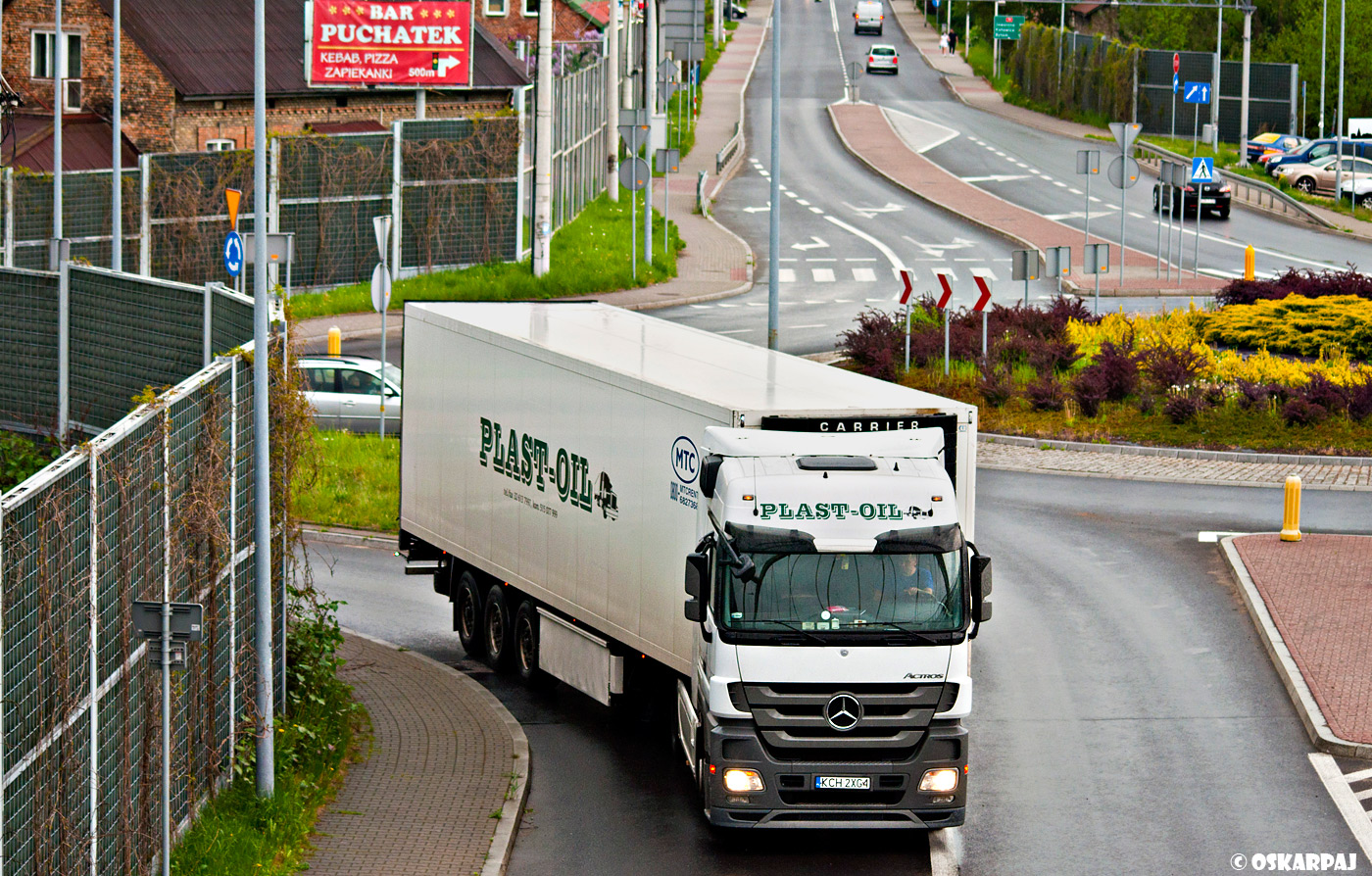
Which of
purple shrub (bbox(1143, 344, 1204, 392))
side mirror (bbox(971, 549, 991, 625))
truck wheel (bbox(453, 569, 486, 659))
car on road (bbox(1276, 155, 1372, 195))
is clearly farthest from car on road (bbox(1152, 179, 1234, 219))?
side mirror (bbox(971, 549, 991, 625))

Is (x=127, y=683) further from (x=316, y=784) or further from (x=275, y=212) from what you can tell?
(x=275, y=212)

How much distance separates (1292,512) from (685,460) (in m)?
10.9

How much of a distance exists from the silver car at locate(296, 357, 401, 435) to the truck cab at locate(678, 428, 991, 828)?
17.3 meters

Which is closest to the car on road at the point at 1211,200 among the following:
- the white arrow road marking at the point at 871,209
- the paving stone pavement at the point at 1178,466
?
the white arrow road marking at the point at 871,209

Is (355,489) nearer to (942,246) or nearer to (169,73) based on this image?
(169,73)

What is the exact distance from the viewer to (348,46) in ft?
162

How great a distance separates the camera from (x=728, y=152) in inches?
2749

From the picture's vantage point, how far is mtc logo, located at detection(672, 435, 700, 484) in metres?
14.5

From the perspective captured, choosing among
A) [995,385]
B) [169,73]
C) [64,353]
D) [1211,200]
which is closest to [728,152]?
[1211,200]

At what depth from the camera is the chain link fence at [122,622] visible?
31.3 ft

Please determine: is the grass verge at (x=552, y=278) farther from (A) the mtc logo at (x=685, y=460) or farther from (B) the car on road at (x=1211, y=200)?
(A) the mtc logo at (x=685, y=460)

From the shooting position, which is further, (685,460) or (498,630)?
(498,630)

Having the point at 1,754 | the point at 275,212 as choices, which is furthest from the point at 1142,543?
the point at 275,212

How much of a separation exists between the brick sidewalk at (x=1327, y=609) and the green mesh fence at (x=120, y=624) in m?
9.56
